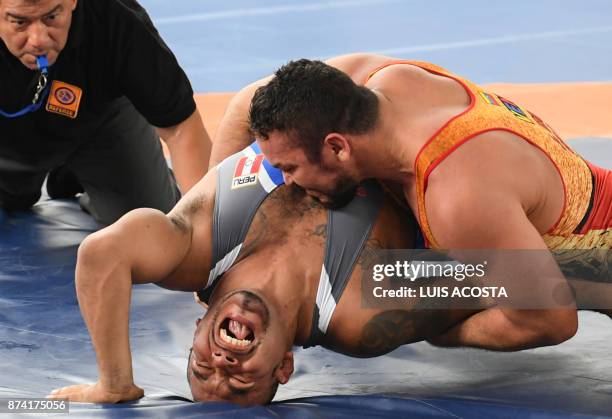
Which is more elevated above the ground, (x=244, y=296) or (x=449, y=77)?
Result: (x=449, y=77)

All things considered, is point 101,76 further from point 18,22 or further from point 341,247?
point 341,247

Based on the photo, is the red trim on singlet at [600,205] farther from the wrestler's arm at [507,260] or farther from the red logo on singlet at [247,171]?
the red logo on singlet at [247,171]

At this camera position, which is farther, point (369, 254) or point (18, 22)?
point (18, 22)

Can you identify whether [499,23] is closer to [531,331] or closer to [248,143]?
[248,143]

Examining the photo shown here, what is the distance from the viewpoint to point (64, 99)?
12.6 ft

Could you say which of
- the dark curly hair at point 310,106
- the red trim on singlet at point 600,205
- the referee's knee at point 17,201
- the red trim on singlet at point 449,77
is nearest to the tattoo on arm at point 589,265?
the red trim on singlet at point 600,205

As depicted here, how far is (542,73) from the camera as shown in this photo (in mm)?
6824

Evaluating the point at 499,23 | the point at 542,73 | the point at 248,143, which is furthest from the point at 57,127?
the point at 499,23

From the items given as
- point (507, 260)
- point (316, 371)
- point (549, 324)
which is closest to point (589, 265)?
point (549, 324)

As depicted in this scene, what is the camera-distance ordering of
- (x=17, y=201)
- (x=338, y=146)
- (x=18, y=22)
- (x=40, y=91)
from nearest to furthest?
(x=338, y=146)
(x=18, y=22)
(x=40, y=91)
(x=17, y=201)

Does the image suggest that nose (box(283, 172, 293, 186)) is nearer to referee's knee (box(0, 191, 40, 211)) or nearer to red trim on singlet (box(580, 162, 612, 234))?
red trim on singlet (box(580, 162, 612, 234))

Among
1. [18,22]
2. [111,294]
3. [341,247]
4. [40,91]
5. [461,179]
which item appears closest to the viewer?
[111,294]

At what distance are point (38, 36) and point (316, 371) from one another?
55.6 inches

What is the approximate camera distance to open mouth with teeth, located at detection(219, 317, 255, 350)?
112 inches
